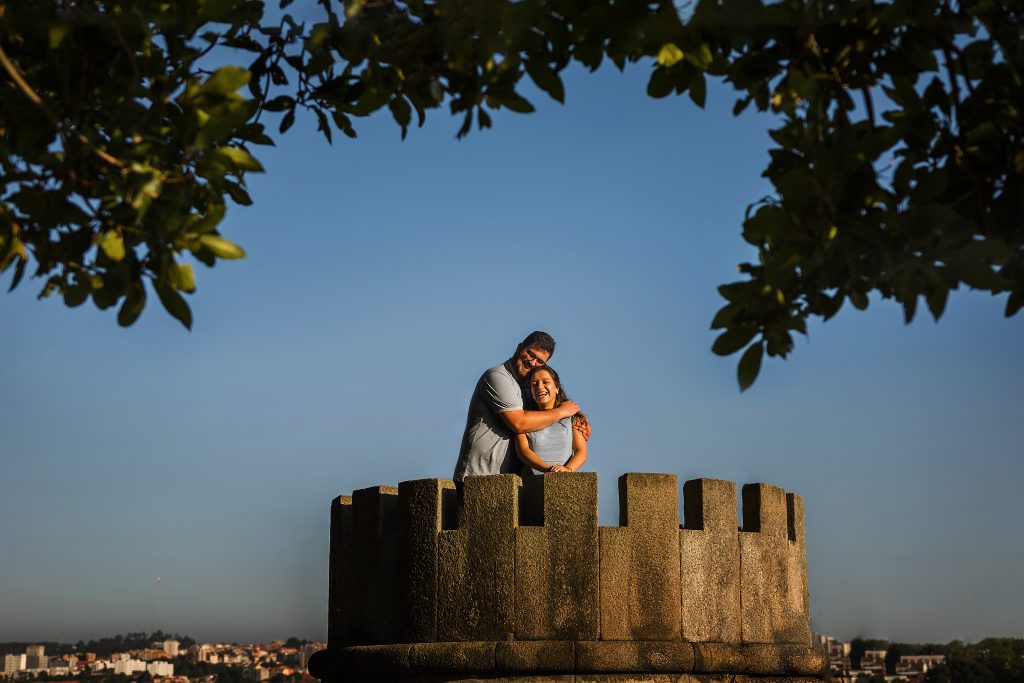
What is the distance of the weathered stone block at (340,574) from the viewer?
10.0m

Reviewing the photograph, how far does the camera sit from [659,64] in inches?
218

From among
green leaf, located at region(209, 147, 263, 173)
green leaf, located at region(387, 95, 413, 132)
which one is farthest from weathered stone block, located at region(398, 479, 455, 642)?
green leaf, located at region(209, 147, 263, 173)

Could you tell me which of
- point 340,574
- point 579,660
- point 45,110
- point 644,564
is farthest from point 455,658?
point 45,110

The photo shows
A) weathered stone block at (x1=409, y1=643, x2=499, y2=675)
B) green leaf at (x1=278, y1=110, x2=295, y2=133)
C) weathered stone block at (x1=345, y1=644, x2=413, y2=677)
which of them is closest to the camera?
green leaf at (x1=278, y1=110, x2=295, y2=133)

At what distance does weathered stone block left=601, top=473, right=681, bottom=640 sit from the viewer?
8844 mm

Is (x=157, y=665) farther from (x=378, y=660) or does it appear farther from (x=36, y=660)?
(x=378, y=660)

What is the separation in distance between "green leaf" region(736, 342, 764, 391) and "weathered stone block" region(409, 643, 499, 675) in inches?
172

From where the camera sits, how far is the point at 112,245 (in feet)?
15.3

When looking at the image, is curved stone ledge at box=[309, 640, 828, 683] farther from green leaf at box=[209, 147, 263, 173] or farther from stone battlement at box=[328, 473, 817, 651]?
green leaf at box=[209, 147, 263, 173]

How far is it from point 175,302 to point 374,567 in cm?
530

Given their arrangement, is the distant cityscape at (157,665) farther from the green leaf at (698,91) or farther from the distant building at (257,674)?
the green leaf at (698,91)

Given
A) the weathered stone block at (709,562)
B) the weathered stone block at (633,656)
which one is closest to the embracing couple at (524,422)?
the weathered stone block at (709,562)

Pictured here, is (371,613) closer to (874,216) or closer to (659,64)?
(659,64)

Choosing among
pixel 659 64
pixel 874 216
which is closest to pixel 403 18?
pixel 659 64
